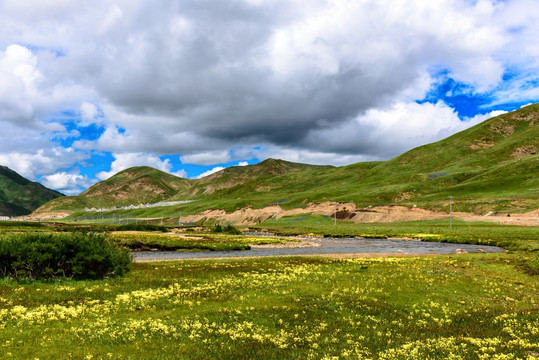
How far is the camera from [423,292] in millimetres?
27953

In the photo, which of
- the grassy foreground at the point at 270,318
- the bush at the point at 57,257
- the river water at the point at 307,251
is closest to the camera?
the grassy foreground at the point at 270,318

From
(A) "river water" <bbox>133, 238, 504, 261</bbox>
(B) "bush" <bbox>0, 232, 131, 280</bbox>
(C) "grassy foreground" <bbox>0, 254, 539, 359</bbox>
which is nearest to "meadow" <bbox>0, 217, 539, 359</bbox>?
(C) "grassy foreground" <bbox>0, 254, 539, 359</bbox>

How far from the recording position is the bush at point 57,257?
2852 cm

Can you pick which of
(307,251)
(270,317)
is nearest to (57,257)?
(270,317)

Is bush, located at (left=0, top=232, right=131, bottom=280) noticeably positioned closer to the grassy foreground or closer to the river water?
the grassy foreground

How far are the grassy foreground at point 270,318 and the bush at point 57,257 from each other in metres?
2.03

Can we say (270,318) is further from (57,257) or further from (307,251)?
(307,251)

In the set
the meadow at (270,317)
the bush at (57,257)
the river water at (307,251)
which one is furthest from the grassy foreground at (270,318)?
the river water at (307,251)

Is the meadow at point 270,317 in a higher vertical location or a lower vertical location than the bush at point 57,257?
lower

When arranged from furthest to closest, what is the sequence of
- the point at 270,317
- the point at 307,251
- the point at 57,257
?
the point at 307,251, the point at 57,257, the point at 270,317

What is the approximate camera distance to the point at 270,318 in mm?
19828

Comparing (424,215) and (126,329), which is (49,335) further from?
(424,215)

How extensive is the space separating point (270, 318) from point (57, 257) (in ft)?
66.7

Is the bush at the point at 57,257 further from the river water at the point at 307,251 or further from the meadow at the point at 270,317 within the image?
the river water at the point at 307,251
